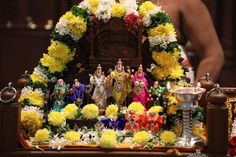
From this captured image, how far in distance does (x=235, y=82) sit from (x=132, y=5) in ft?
13.1

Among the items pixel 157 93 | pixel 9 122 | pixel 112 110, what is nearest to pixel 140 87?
pixel 157 93

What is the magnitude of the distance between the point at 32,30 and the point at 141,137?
4.61 m

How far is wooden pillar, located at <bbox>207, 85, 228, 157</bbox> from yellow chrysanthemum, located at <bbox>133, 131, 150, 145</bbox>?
0.33m

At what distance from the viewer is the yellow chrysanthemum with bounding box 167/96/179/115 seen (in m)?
3.81

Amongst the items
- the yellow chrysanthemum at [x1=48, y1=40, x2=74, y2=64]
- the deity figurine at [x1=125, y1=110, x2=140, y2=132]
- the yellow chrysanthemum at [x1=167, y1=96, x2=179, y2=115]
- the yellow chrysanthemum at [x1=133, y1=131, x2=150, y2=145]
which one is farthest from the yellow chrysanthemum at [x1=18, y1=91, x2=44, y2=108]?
the yellow chrysanthemum at [x1=167, y1=96, x2=179, y2=115]

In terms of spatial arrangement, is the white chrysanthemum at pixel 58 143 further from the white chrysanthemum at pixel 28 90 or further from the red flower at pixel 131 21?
the red flower at pixel 131 21

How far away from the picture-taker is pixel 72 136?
12.1 feet

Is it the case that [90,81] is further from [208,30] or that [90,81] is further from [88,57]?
[208,30]

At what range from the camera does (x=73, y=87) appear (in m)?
3.97

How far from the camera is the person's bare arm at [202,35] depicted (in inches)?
192

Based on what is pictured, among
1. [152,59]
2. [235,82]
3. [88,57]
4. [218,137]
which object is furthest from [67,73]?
[235,82]

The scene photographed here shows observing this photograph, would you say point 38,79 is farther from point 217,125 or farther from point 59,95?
point 217,125

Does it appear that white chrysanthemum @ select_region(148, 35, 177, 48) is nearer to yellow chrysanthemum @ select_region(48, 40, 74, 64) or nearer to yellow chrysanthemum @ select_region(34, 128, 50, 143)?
yellow chrysanthemum @ select_region(48, 40, 74, 64)

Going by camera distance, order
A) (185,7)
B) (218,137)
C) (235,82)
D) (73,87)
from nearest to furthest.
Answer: (218,137) → (73,87) → (185,7) → (235,82)
